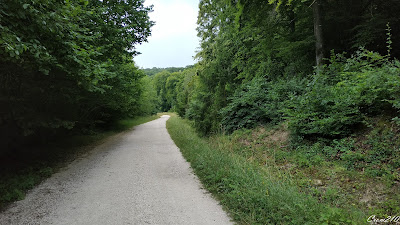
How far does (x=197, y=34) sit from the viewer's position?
2062cm

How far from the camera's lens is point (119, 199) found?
431 centimetres

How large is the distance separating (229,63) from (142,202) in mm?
8968

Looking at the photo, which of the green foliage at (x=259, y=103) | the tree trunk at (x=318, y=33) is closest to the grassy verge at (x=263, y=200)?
the green foliage at (x=259, y=103)

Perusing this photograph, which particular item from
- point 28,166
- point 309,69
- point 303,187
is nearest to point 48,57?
point 28,166

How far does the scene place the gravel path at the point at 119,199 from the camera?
3553mm

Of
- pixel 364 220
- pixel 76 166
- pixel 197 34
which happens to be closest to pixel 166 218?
pixel 364 220

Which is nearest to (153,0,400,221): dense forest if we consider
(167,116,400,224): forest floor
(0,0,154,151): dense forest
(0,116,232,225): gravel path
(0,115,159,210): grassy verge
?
(167,116,400,224): forest floor

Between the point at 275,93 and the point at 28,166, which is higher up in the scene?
the point at 275,93

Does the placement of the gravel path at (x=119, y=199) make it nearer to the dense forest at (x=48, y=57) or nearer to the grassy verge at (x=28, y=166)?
the grassy verge at (x=28, y=166)

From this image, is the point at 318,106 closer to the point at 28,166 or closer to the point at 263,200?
the point at 263,200

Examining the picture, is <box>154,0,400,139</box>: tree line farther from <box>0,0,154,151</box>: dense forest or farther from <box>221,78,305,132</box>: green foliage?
<box>0,0,154,151</box>: dense forest

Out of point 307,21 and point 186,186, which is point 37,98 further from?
point 307,21

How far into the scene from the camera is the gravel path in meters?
3.55

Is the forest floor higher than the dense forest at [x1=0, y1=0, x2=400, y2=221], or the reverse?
the dense forest at [x1=0, y1=0, x2=400, y2=221]
